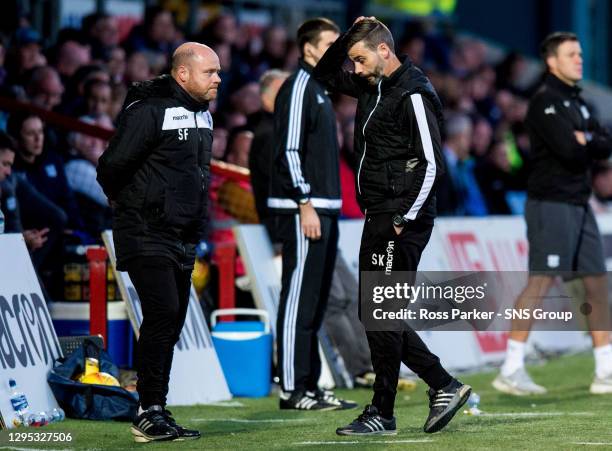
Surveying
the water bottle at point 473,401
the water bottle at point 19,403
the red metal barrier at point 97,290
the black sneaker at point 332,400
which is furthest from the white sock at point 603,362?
the water bottle at point 19,403

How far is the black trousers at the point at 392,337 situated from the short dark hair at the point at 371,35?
0.93 meters

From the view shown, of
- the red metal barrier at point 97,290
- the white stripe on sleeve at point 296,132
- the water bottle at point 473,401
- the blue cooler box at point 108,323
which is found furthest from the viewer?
the blue cooler box at point 108,323

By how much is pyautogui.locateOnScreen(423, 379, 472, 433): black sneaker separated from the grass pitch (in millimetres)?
78

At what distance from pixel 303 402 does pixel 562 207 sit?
2.45 m

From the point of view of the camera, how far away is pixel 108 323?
34.7 feet

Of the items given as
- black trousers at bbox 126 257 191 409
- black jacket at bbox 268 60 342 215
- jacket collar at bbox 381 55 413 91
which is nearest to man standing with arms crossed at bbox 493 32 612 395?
black jacket at bbox 268 60 342 215

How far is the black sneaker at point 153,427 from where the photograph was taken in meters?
8.03

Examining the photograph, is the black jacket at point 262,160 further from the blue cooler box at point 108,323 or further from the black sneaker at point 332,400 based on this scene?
the black sneaker at point 332,400

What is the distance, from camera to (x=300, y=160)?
9.88 m

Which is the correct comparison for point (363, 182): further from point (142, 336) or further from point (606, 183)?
point (606, 183)

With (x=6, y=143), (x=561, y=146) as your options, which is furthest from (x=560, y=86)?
(x=6, y=143)

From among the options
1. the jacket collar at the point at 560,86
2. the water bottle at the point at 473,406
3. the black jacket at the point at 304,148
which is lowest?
the water bottle at the point at 473,406

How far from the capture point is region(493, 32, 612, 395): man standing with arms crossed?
10828 mm
